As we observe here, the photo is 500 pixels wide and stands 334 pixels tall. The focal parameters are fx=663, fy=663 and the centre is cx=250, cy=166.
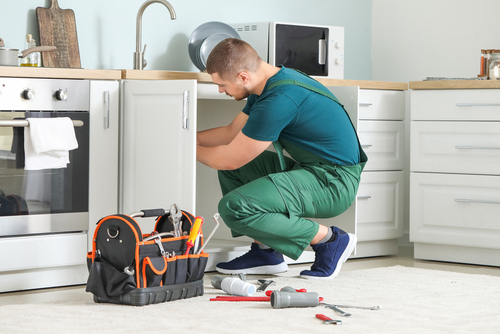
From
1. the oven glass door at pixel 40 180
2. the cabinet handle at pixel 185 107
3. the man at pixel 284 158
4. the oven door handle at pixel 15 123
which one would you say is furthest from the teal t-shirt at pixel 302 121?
the oven door handle at pixel 15 123

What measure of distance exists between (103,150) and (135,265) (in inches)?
25.0

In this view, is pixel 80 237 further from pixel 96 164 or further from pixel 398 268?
pixel 398 268

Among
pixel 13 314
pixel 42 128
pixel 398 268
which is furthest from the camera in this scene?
pixel 398 268

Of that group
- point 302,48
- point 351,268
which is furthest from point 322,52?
point 351,268

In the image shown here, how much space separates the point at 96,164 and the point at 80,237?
28cm

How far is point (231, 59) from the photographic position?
243 centimetres

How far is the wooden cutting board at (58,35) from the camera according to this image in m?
2.83

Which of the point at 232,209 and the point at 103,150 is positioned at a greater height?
the point at 103,150

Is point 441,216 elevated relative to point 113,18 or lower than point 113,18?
lower

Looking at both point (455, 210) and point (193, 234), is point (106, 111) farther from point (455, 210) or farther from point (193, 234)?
point (455, 210)

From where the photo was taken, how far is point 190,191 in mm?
2361

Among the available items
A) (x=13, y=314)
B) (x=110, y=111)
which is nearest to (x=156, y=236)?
(x=13, y=314)

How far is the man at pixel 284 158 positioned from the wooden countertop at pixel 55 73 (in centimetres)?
Answer: 39

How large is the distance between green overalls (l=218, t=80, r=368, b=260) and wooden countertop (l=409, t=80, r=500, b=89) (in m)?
0.66
